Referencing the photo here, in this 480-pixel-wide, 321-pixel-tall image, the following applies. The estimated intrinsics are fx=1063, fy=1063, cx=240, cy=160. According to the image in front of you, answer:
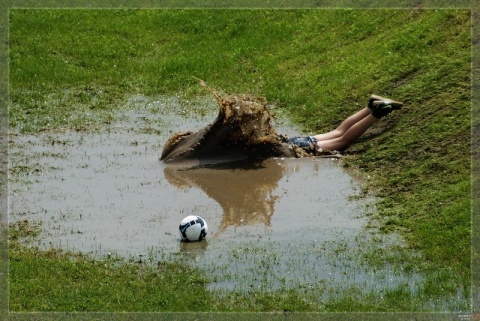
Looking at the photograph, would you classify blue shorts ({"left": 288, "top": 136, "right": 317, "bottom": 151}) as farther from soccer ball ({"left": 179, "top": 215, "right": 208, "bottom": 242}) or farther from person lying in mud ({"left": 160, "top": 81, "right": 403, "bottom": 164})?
soccer ball ({"left": 179, "top": 215, "right": 208, "bottom": 242})

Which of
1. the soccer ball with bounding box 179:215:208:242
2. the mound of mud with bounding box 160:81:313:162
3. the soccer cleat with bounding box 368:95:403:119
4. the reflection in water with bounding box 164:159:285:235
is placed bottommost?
the soccer ball with bounding box 179:215:208:242

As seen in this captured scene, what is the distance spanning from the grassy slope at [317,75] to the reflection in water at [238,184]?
138 cm

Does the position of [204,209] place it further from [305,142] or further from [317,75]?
[317,75]

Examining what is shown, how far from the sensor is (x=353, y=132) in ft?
53.1

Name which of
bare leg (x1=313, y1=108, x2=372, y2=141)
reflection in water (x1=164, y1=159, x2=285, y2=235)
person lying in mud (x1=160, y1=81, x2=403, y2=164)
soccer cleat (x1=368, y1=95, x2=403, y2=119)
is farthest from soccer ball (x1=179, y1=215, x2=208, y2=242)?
soccer cleat (x1=368, y1=95, x2=403, y2=119)

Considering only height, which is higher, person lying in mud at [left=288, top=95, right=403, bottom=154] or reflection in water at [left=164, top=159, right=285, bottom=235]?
person lying in mud at [left=288, top=95, right=403, bottom=154]

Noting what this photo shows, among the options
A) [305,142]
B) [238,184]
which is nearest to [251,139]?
[305,142]

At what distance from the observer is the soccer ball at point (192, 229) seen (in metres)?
12.6

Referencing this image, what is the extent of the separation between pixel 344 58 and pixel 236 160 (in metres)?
5.00

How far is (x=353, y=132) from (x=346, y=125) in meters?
0.25

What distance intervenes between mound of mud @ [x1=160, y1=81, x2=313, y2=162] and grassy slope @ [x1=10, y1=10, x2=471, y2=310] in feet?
3.85

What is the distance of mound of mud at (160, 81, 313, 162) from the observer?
16.1m

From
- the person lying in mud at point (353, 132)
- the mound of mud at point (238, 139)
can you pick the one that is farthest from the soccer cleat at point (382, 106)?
the mound of mud at point (238, 139)

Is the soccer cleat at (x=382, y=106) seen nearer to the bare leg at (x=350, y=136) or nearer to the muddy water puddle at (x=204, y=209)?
the bare leg at (x=350, y=136)
